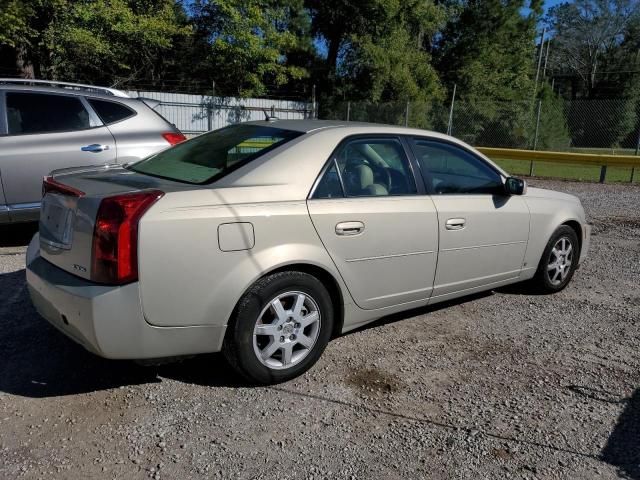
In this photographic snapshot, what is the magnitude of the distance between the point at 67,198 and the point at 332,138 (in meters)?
1.61

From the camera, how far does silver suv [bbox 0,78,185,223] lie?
5.51 metres

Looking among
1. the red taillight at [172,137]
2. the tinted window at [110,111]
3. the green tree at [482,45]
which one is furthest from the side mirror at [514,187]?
the green tree at [482,45]

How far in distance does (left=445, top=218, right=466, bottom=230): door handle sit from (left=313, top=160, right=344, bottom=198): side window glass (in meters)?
0.92

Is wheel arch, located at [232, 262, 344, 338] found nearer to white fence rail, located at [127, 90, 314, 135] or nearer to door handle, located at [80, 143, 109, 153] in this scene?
door handle, located at [80, 143, 109, 153]

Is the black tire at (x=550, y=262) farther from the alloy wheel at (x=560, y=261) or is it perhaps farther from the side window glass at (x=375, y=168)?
the side window glass at (x=375, y=168)

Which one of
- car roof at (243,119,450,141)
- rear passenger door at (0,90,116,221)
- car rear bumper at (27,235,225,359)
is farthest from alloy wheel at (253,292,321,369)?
rear passenger door at (0,90,116,221)

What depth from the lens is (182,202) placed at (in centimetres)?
285

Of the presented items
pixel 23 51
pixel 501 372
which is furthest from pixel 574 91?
pixel 501 372

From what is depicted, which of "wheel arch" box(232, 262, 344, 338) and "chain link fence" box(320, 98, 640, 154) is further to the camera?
"chain link fence" box(320, 98, 640, 154)

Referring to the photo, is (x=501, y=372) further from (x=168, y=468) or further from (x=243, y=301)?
(x=168, y=468)

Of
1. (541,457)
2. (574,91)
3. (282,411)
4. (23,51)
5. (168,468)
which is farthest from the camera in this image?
(574,91)

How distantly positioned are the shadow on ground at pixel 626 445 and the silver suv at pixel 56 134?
507cm

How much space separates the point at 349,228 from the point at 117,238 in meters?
1.36

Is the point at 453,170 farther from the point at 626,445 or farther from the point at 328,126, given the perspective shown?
the point at 626,445
